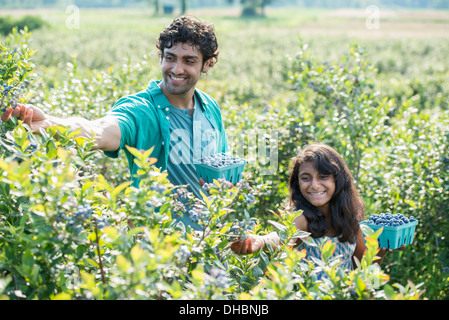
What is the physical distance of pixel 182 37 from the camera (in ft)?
7.71

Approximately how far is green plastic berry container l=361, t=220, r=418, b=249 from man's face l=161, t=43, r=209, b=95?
45.8 inches

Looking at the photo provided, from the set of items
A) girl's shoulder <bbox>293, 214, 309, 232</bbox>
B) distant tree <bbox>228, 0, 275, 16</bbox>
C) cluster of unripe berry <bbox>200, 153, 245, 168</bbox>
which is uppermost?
distant tree <bbox>228, 0, 275, 16</bbox>

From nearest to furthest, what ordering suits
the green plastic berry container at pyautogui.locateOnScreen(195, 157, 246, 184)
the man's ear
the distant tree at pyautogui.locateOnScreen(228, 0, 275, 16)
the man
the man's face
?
1. the green plastic berry container at pyautogui.locateOnScreen(195, 157, 246, 184)
2. the man
3. the man's face
4. the man's ear
5. the distant tree at pyautogui.locateOnScreen(228, 0, 275, 16)

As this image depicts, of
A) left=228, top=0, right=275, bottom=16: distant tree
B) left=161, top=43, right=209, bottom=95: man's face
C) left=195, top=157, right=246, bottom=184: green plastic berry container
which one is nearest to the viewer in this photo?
left=195, top=157, right=246, bottom=184: green plastic berry container

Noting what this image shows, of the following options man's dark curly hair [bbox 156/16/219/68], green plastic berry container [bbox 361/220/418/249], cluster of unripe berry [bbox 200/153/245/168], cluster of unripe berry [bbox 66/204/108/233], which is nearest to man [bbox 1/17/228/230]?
man's dark curly hair [bbox 156/16/219/68]

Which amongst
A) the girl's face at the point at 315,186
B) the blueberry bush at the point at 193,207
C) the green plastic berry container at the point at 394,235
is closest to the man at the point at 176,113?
the blueberry bush at the point at 193,207

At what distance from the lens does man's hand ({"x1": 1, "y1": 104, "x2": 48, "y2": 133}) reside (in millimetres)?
1826

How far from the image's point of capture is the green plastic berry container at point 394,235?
2076 mm

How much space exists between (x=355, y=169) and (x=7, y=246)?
286 cm

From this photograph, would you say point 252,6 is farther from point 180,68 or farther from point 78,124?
point 78,124

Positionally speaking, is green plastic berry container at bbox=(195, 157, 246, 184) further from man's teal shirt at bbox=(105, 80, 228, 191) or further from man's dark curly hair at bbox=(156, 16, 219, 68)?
man's dark curly hair at bbox=(156, 16, 219, 68)

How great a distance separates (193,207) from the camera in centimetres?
208

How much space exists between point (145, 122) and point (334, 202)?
1116mm
